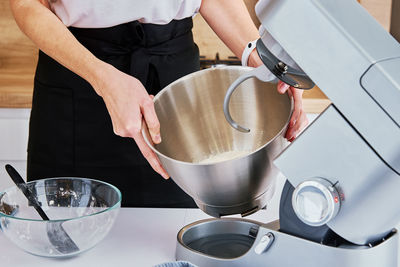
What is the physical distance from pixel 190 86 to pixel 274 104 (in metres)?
0.15

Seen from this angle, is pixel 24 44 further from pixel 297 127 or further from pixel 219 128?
pixel 297 127

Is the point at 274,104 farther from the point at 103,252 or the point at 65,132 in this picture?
the point at 65,132

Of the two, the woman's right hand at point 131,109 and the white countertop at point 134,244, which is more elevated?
the woman's right hand at point 131,109

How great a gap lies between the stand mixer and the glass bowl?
0.31 m

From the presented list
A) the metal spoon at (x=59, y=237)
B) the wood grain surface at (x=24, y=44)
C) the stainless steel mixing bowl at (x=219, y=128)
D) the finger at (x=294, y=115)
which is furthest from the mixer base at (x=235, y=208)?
the wood grain surface at (x=24, y=44)

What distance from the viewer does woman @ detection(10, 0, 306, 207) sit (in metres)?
1.35

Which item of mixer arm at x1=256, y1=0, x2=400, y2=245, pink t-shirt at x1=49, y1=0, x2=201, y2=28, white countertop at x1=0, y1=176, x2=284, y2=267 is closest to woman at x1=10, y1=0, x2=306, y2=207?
pink t-shirt at x1=49, y1=0, x2=201, y2=28

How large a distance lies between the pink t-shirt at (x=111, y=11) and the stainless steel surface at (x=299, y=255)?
565 mm

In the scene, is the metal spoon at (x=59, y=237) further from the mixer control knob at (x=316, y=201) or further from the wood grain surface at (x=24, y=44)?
the wood grain surface at (x=24, y=44)

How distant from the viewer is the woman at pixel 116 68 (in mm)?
1346

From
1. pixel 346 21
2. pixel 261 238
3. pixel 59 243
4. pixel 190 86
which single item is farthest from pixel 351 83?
pixel 59 243

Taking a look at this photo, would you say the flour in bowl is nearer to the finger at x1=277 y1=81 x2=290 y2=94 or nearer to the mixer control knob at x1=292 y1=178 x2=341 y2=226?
the finger at x1=277 y1=81 x2=290 y2=94

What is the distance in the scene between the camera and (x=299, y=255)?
0.84 metres

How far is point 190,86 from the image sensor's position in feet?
3.50
